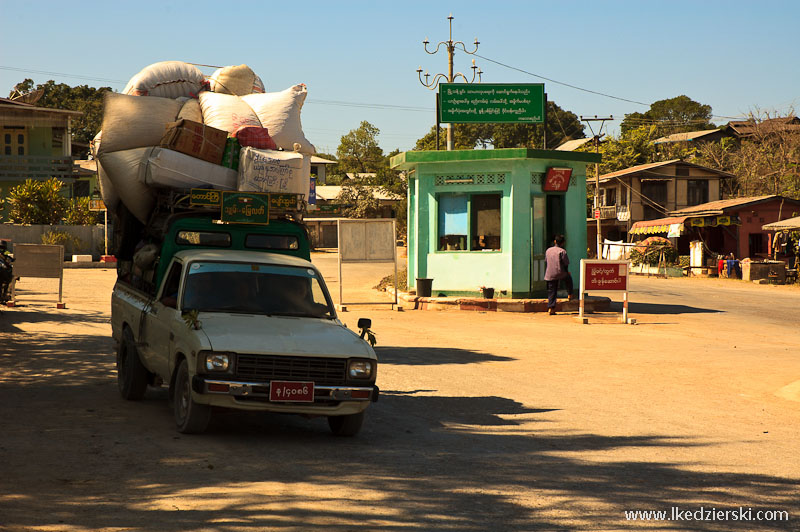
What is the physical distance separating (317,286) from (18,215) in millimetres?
36546

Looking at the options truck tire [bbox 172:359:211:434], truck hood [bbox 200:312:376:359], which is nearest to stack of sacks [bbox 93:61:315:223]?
truck hood [bbox 200:312:376:359]

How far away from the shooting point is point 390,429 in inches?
337

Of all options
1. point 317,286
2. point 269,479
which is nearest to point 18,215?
point 317,286

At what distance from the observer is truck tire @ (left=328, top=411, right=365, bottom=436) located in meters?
7.93

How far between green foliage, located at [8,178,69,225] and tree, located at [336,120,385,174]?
59.1m

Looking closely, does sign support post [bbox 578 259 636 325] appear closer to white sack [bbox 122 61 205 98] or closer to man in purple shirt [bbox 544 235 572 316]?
man in purple shirt [bbox 544 235 572 316]

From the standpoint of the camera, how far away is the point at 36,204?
136 feet

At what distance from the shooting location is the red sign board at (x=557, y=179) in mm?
23375

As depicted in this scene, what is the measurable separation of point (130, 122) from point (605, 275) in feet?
39.5

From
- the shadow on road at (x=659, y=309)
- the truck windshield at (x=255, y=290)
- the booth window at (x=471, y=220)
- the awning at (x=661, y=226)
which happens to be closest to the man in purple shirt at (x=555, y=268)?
the booth window at (x=471, y=220)

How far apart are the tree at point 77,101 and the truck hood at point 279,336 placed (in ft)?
257

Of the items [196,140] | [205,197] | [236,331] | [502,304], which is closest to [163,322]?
[236,331]

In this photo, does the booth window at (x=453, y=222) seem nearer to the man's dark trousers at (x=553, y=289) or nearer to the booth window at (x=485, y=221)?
the booth window at (x=485, y=221)

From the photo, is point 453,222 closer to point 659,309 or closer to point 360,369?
point 659,309
